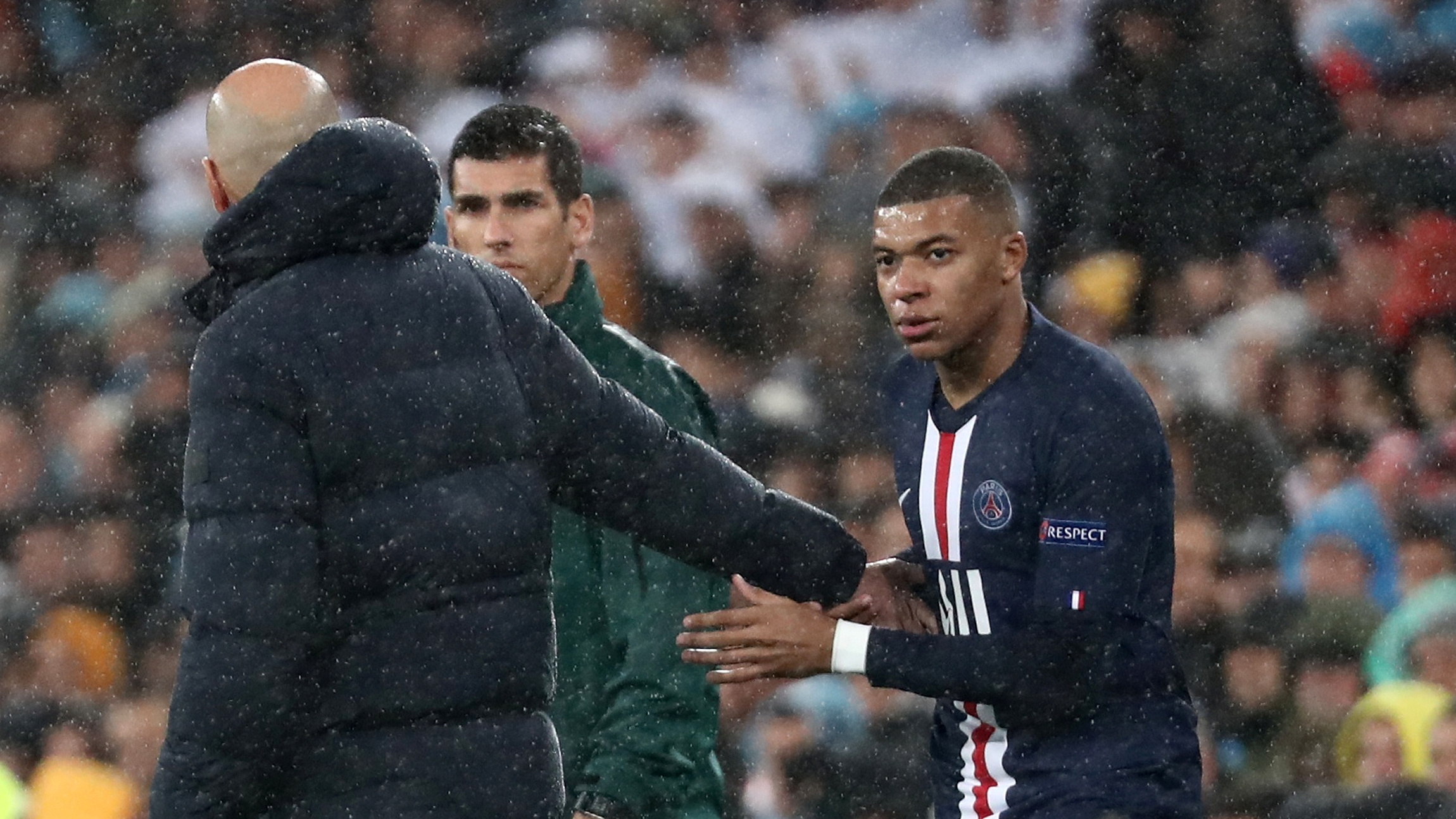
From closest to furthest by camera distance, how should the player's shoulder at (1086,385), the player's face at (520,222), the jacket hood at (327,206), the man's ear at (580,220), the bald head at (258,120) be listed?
the jacket hood at (327,206) < the bald head at (258,120) < the player's shoulder at (1086,385) < the player's face at (520,222) < the man's ear at (580,220)

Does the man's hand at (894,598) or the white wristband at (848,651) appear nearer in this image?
the white wristband at (848,651)

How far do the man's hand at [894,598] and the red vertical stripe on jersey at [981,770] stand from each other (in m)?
0.15

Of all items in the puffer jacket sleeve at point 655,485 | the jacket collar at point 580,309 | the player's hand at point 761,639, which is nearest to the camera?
the puffer jacket sleeve at point 655,485

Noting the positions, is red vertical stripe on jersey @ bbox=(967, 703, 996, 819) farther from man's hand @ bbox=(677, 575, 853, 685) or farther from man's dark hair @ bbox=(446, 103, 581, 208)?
man's dark hair @ bbox=(446, 103, 581, 208)

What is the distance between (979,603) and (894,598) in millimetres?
146

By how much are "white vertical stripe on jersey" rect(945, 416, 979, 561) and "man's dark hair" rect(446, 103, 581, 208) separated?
1.05 metres

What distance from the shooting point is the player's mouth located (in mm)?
2973

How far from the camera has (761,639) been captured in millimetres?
2807

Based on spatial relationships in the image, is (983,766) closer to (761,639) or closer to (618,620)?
(761,639)

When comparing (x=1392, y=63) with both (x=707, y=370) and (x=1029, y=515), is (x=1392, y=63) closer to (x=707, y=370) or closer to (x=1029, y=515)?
(x=707, y=370)

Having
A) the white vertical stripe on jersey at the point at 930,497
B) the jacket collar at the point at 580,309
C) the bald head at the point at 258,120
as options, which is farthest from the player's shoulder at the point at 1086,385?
the bald head at the point at 258,120

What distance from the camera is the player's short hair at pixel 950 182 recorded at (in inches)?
120

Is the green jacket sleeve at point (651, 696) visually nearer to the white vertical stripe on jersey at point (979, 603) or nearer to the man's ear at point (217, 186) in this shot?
the white vertical stripe on jersey at point (979, 603)

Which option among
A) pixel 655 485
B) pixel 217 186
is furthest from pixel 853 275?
pixel 217 186
